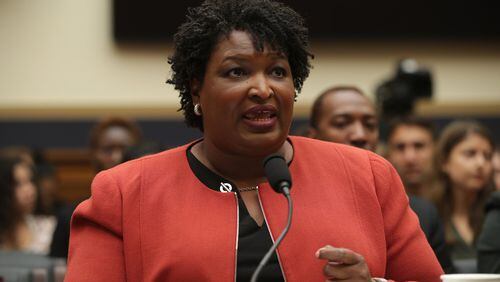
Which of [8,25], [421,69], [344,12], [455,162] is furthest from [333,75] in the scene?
[455,162]

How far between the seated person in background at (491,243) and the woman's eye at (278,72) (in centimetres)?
140

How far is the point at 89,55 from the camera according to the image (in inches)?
365

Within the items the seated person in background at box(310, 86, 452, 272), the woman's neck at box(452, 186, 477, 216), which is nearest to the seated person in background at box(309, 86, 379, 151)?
the seated person in background at box(310, 86, 452, 272)

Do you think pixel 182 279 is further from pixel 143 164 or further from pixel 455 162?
pixel 455 162

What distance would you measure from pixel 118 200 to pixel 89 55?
658 cm

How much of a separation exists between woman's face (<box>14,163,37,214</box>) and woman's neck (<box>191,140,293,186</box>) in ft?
10.4

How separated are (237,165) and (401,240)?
0.49m

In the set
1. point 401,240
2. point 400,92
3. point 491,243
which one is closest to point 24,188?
point 400,92

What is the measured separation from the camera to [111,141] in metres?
6.03

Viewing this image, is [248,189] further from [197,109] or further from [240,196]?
[197,109]

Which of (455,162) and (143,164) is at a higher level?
(143,164)

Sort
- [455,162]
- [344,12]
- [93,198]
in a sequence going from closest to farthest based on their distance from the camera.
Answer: [93,198] → [455,162] → [344,12]

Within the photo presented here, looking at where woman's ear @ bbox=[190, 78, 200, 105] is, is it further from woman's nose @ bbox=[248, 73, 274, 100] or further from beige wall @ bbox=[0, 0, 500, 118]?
beige wall @ bbox=[0, 0, 500, 118]

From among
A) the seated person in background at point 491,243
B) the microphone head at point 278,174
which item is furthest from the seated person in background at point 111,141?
the microphone head at point 278,174
